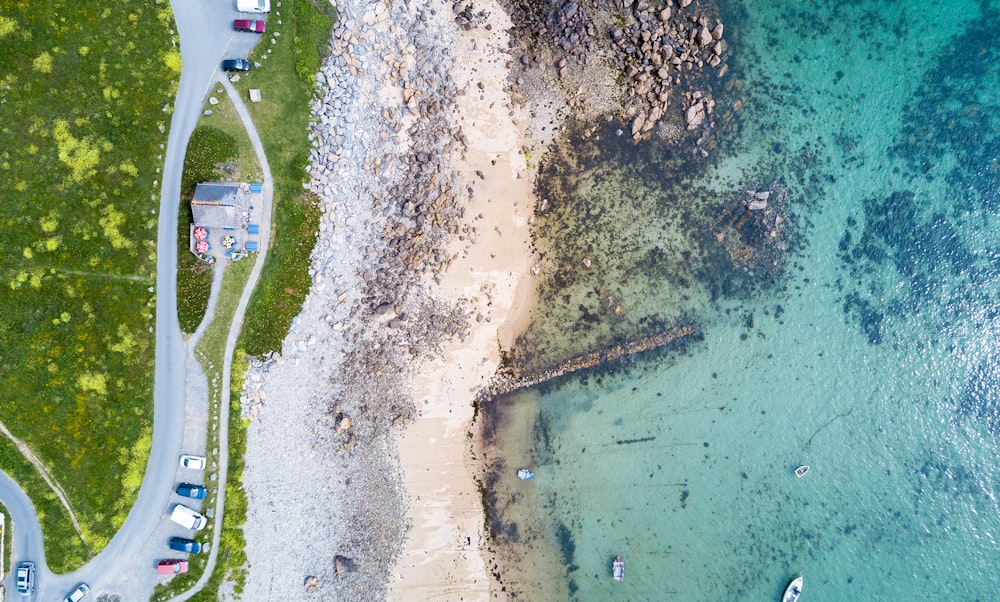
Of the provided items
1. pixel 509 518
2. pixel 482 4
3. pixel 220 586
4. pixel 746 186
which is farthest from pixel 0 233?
pixel 746 186

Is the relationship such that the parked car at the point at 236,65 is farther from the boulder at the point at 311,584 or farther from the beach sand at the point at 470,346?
the boulder at the point at 311,584

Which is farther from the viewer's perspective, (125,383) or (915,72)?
(915,72)

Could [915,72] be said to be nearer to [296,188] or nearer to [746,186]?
[746,186]

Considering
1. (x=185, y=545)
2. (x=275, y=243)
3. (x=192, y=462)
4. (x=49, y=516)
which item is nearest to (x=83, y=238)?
(x=275, y=243)

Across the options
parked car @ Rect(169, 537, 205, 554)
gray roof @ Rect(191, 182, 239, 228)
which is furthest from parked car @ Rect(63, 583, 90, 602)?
gray roof @ Rect(191, 182, 239, 228)

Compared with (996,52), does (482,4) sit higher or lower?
higher

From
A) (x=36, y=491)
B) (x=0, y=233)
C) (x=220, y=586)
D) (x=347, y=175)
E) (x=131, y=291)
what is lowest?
(x=220, y=586)

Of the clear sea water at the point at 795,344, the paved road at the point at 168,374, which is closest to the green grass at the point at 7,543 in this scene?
the paved road at the point at 168,374
